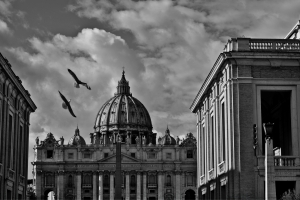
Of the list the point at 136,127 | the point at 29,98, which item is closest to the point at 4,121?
the point at 29,98

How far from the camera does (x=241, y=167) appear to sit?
130 ft

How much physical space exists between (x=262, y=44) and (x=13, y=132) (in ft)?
67.8

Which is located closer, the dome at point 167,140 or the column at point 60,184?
the column at point 60,184

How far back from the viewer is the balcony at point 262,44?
41125mm

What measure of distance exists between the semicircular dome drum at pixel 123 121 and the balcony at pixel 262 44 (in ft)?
448

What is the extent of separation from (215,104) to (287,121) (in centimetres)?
528

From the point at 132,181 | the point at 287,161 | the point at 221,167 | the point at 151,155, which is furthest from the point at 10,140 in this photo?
the point at 151,155

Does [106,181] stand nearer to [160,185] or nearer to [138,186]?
[138,186]

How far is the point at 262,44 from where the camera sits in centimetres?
4159

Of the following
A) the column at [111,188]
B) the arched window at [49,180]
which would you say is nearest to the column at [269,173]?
the column at [111,188]

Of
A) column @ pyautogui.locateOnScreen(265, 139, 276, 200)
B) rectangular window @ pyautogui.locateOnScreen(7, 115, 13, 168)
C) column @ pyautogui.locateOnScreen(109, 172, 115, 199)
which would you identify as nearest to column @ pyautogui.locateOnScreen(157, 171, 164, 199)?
column @ pyautogui.locateOnScreen(109, 172, 115, 199)

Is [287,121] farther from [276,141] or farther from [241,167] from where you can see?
[241,167]

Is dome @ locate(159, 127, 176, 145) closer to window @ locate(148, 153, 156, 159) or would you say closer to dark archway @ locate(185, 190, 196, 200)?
window @ locate(148, 153, 156, 159)

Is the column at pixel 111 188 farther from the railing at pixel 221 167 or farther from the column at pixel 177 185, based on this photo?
the railing at pixel 221 167
